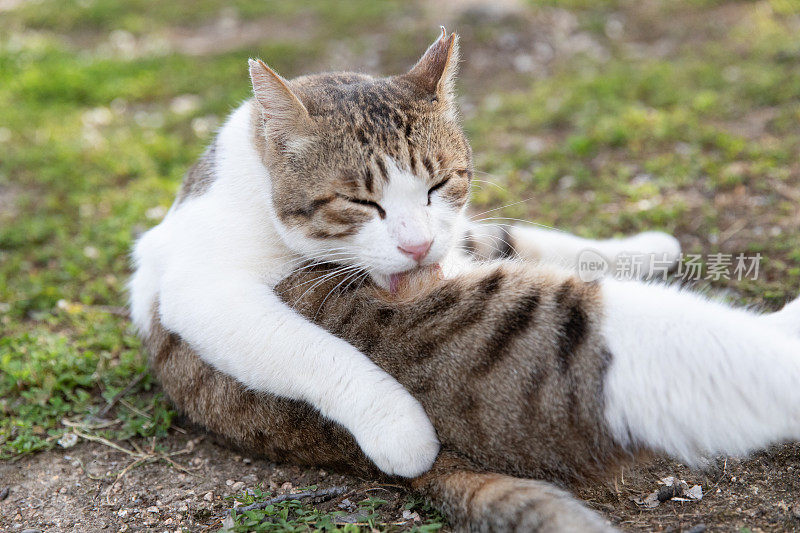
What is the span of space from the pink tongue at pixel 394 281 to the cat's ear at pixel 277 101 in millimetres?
748

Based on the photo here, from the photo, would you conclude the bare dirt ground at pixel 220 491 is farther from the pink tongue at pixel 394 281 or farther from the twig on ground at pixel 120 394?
the pink tongue at pixel 394 281

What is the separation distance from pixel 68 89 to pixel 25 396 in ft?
15.4

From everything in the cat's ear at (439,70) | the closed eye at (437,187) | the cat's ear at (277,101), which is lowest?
the closed eye at (437,187)

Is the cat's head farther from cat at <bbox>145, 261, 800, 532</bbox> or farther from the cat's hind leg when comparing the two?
the cat's hind leg

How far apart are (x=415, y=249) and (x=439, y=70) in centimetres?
98

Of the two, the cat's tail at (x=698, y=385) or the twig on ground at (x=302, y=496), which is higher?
the cat's tail at (x=698, y=385)

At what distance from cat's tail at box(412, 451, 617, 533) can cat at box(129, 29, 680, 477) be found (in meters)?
0.09

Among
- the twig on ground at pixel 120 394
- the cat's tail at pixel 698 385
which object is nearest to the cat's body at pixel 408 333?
the cat's tail at pixel 698 385

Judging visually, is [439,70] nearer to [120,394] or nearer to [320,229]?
[320,229]

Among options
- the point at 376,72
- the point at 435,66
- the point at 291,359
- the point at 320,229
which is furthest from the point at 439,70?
the point at 376,72

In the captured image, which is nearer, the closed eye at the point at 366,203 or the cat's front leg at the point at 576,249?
the closed eye at the point at 366,203

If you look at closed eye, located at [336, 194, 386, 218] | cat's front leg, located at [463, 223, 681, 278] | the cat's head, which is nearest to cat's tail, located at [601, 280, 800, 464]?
the cat's head

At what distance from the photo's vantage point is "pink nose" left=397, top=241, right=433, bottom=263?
275 cm

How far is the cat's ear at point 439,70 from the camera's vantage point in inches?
128
